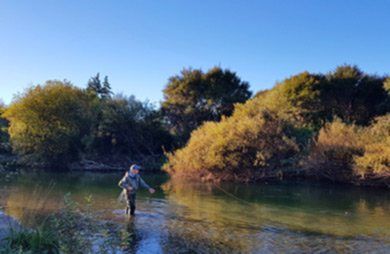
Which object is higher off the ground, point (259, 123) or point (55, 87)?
point (55, 87)

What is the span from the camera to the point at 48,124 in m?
33.7

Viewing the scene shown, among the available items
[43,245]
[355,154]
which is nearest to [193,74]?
[355,154]

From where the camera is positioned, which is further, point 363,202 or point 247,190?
point 247,190

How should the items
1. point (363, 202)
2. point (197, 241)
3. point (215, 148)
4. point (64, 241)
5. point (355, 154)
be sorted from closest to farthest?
point (64, 241) → point (197, 241) → point (363, 202) → point (355, 154) → point (215, 148)

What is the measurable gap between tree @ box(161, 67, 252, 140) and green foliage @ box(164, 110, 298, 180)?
564 inches

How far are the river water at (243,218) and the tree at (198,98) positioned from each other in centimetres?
2066

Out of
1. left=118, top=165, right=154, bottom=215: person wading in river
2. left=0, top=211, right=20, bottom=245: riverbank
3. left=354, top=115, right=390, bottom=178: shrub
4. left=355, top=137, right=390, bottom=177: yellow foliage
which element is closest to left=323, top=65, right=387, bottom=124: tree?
left=354, top=115, right=390, bottom=178: shrub

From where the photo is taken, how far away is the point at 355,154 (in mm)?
20766

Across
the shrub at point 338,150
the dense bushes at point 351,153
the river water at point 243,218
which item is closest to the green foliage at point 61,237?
the river water at point 243,218

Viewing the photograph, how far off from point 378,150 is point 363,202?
16.6 ft

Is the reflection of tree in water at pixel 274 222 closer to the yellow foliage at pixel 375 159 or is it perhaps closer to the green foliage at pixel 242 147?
the yellow foliage at pixel 375 159

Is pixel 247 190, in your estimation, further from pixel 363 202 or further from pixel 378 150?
pixel 378 150

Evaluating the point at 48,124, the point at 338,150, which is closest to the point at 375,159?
the point at 338,150

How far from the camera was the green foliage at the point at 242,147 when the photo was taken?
72.9 ft
